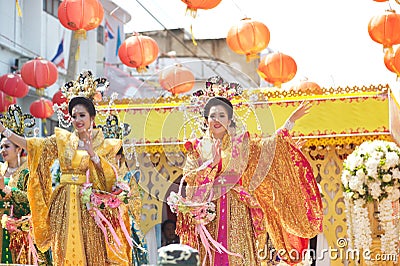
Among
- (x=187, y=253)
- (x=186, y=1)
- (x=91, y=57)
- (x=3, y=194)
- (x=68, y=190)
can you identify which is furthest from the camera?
(x=91, y=57)

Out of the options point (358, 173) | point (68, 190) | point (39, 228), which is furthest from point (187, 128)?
point (358, 173)

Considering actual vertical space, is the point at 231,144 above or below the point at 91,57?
below

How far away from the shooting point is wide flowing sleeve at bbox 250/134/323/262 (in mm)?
5434

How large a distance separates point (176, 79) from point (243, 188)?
32.9 inches

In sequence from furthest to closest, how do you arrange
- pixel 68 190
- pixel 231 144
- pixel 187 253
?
pixel 68 190 → pixel 231 144 → pixel 187 253

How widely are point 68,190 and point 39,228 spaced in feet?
1.17

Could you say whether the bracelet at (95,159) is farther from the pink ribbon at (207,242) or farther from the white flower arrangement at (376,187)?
the white flower arrangement at (376,187)

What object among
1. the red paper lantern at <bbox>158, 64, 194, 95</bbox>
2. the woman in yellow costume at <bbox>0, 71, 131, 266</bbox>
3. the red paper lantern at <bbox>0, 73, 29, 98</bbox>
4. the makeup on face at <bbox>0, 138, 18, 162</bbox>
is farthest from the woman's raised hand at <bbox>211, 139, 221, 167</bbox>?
the red paper lantern at <bbox>0, 73, 29, 98</bbox>

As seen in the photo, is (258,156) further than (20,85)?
No

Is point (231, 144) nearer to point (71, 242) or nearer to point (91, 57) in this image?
point (71, 242)

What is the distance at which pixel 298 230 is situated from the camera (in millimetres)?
5574

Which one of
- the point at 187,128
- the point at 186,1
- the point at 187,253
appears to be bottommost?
the point at 187,253

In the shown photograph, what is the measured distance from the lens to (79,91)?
5.61m

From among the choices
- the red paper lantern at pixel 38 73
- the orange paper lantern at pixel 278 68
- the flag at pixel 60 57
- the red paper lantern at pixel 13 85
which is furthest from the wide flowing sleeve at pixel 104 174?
the flag at pixel 60 57
